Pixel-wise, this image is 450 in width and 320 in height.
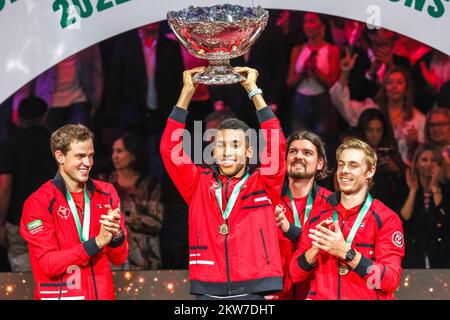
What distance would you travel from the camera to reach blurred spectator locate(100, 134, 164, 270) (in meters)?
6.38

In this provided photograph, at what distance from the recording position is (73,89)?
633 cm

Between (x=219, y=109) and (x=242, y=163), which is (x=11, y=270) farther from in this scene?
(x=242, y=163)

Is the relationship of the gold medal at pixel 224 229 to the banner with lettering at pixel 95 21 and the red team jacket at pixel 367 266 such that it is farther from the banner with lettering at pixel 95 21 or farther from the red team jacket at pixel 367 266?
the banner with lettering at pixel 95 21

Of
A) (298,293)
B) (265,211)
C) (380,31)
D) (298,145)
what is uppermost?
(380,31)

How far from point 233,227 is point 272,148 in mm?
372

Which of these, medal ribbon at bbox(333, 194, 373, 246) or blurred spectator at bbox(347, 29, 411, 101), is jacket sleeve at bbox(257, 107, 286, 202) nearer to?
medal ribbon at bbox(333, 194, 373, 246)

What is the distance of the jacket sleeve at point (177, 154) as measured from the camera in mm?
4922

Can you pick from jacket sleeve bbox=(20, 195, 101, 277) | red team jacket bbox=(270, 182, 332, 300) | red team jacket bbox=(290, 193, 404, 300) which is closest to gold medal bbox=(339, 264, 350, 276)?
red team jacket bbox=(290, 193, 404, 300)

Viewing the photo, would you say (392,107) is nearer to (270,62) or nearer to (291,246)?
(270,62)

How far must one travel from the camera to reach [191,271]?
4930mm

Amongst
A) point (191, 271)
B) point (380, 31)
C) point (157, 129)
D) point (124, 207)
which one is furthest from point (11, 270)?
point (380, 31)

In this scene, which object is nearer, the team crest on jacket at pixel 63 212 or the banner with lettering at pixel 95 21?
the team crest on jacket at pixel 63 212

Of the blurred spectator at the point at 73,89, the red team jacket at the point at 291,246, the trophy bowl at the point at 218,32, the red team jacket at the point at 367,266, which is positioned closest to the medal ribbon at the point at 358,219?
the red team jacket at the point at 367,266

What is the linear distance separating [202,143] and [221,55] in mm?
1373
